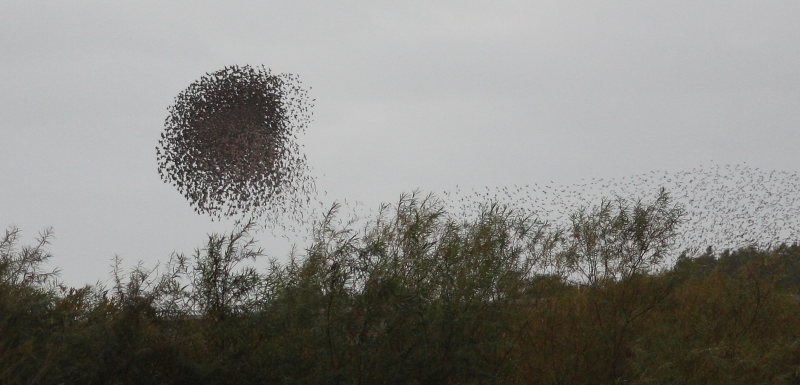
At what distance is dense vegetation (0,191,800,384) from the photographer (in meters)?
7.28

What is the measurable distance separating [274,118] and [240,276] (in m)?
13.5

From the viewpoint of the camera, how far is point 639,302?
923cm

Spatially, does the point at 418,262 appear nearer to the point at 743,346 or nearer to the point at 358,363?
the point at 358,363

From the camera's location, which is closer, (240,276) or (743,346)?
(240,276)

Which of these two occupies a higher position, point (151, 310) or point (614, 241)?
point (614, 241)

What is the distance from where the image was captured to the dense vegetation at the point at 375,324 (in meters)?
7.28

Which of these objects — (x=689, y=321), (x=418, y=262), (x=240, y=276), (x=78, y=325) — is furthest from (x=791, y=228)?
(x=78, y=325)

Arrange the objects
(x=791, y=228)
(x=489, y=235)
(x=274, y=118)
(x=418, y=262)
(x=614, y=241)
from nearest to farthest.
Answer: (x=418, y=262) → (x=489, y=235) → (x=614, y=241) → (x=791, y=228) → (x=274, y=118)

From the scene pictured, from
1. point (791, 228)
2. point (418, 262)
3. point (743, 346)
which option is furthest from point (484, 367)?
point (791, 228)

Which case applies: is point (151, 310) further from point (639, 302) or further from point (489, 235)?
point (639, 302)

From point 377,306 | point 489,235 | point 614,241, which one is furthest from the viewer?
point 614,241

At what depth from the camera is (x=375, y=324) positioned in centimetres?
733

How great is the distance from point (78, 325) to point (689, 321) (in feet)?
23.5

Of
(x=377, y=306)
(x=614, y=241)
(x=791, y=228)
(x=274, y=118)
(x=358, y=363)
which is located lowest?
(x=358, y=363)
